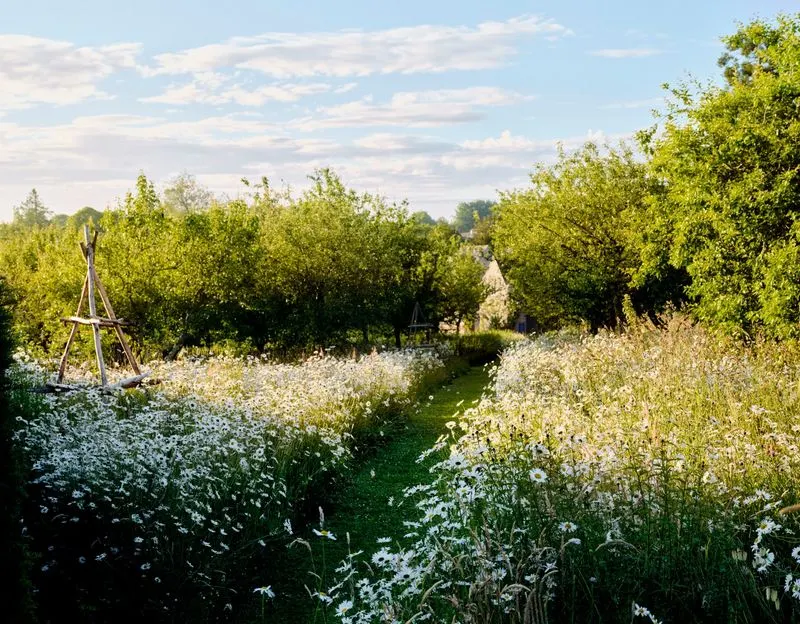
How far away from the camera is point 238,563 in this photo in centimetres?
631

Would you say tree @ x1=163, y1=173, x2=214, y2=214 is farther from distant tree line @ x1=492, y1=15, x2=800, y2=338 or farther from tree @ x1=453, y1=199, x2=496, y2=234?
tree @ x1=453, y1=199, x2=496, y2=234

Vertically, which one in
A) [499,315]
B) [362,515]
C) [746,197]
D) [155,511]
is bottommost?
[362,515]

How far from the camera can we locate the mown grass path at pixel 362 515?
249 inches

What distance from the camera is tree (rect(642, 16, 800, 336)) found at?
1289 centimetres

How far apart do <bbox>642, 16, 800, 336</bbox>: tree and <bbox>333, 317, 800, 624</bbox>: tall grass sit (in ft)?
18.4

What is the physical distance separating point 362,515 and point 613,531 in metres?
4.31

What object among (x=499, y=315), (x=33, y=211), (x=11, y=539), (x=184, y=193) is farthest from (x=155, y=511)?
A: (x=33, y=211)

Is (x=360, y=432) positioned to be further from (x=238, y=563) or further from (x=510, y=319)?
(x=510, y=319)

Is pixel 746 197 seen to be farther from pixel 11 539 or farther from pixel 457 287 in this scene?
pixel 457 287

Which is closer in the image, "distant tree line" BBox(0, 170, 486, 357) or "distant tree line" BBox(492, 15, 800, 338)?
"distant tree line" BBox(492, 15, 800, 338)

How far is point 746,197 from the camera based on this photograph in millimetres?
13492

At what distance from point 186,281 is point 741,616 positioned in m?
18.2

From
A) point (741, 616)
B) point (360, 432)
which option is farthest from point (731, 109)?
point (741, 616)

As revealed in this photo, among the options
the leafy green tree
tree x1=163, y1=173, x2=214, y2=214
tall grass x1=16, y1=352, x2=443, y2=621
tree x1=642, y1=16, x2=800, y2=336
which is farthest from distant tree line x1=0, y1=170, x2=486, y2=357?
tree x1=163, y1=173, x2=214, y2=214
